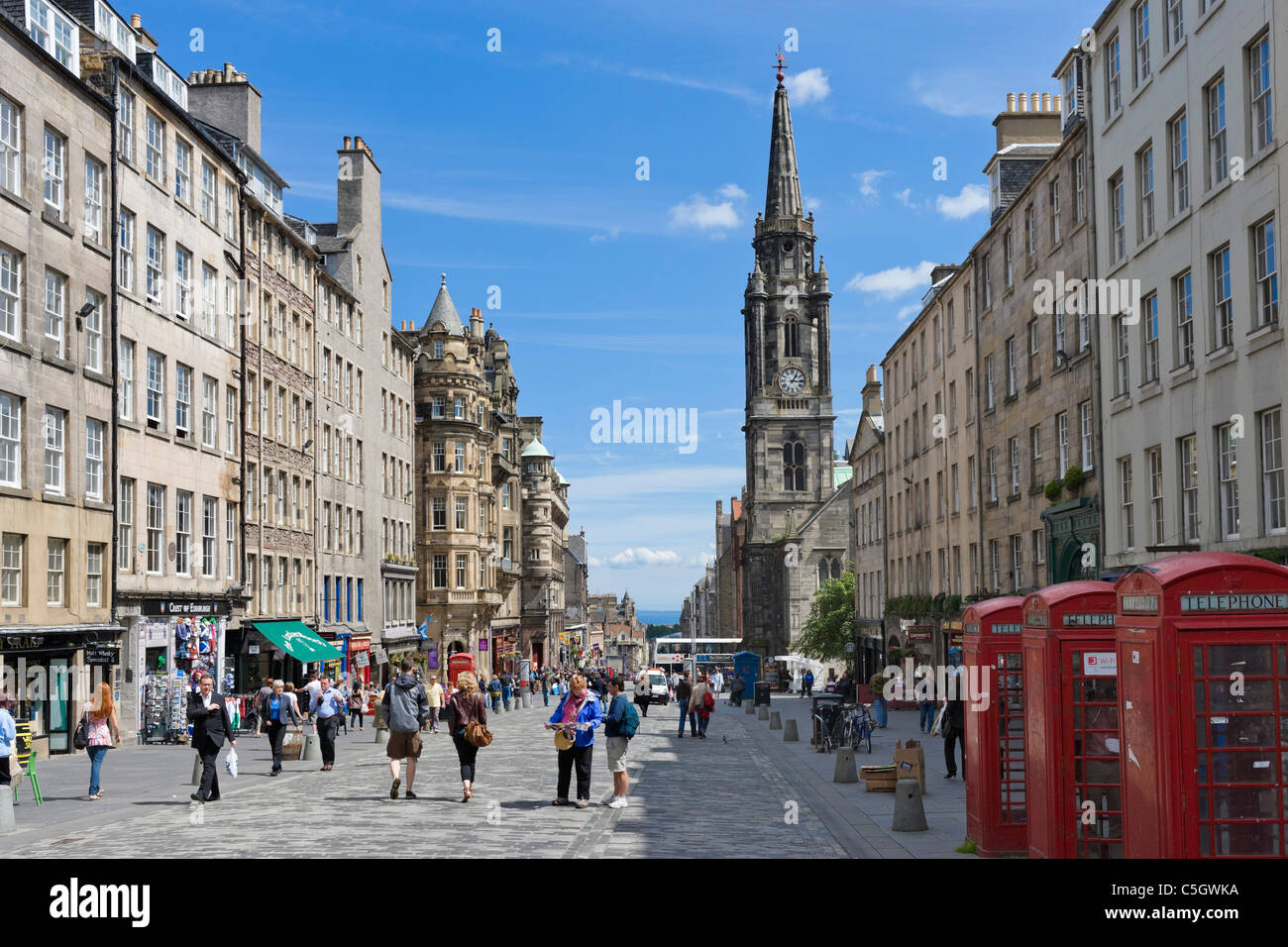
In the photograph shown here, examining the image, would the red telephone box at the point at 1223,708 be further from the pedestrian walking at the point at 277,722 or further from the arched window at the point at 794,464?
the arched window at the point at 794,464

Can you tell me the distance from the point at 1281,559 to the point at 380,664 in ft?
152

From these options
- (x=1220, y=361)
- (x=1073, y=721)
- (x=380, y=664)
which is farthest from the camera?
(x=380, y=664)

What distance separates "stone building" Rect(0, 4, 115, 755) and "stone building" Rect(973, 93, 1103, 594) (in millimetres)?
22902

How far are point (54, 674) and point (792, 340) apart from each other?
10039 centimetres

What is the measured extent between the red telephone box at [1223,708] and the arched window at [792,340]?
382ft

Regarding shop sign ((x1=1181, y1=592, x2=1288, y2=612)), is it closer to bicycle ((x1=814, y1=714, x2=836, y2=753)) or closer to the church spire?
bicycle ((x1=814, y1=714, x2=836, y2=753))

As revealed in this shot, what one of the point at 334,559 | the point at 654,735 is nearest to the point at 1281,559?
the point at 654,735

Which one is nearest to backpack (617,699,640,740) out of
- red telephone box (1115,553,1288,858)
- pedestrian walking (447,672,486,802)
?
pedestrian walking (447,672,486,802)

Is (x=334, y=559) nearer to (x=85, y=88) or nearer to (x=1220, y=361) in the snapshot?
(x=85, y=88)

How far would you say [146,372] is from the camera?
35969 mm

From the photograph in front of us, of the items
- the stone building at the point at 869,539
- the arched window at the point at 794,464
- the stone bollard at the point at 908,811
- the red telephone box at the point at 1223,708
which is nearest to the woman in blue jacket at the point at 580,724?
the stone bollard at the point at 908,811

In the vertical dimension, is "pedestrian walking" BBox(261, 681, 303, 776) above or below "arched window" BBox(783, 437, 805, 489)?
below

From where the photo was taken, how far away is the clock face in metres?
124

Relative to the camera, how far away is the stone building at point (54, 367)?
28531 millimetres
